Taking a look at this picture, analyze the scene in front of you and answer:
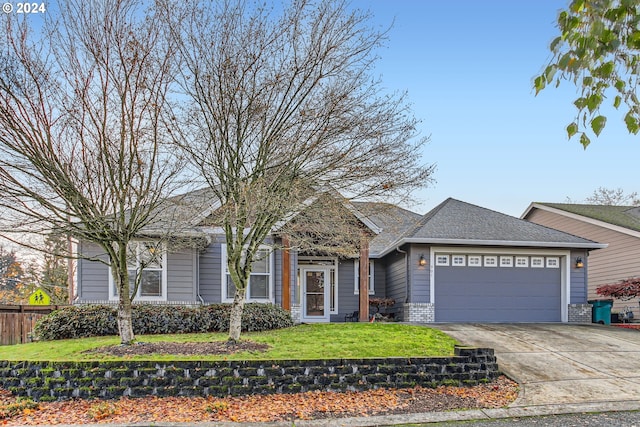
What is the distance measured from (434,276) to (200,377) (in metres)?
9.07

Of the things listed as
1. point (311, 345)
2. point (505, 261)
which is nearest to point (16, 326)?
point (311, 345)

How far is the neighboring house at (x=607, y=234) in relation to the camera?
17406mm

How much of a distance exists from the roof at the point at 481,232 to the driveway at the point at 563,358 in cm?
246

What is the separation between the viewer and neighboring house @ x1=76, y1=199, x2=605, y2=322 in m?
14.1

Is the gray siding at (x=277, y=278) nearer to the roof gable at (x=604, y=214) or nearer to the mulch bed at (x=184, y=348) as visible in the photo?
the mulch bed at (x=184, y=348)

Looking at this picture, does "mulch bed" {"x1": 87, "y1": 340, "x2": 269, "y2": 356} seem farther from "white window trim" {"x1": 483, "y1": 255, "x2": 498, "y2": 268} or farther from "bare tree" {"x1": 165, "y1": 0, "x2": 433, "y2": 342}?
"white window trim" {"x1": 483, "y1": 255, "x2": 498, "y2": 268}

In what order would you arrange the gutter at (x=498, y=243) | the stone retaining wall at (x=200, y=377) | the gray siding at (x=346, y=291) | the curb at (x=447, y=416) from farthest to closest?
the gray siding at (x=346, y=291), the gutter at (x=498, y=243), the stone retaining wall at (x=200, y=377), the curb at (x=447, y=416)

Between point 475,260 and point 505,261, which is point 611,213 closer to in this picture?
point 505,261

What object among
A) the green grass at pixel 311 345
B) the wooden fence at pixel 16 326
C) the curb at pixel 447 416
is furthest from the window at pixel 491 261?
the wooden fence at pixel 16 326

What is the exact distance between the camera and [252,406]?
7.63m

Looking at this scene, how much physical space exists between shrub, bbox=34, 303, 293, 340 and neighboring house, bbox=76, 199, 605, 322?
97 cm

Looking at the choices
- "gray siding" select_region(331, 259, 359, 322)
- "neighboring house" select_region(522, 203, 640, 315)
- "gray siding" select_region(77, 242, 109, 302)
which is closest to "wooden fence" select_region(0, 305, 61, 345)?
"gray siding" select_region(77, 242, 109, 302)

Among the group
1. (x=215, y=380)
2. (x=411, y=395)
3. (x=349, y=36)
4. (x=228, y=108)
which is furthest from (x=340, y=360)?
(x=349, y=36)

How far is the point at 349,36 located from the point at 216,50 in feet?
7.98
